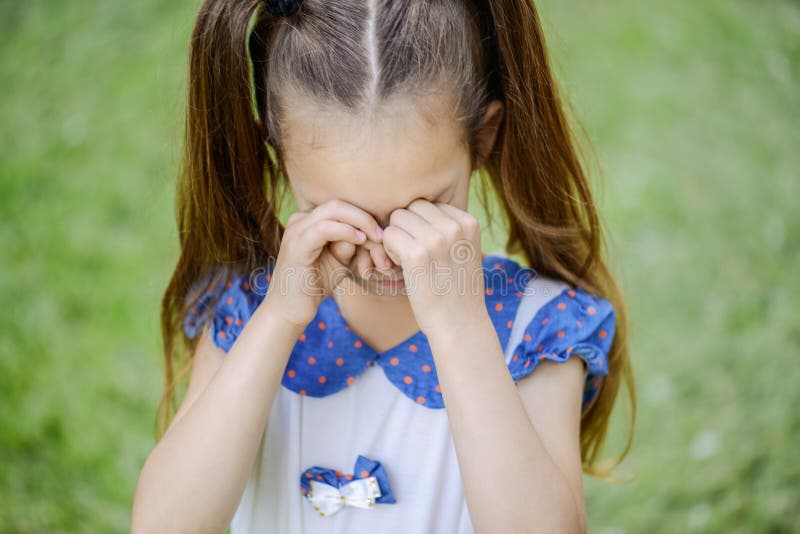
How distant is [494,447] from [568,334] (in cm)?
37

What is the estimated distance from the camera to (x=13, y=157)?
4.32 meters

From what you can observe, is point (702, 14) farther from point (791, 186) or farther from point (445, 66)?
point (445, 66)

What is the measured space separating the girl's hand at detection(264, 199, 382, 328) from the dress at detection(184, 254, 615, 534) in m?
0.21

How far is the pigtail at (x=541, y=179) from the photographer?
1.78m

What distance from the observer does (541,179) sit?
1.93 metres

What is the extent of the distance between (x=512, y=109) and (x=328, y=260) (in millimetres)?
535

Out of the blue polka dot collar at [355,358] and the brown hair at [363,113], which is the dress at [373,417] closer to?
the blue polka dot collar at [355,358]

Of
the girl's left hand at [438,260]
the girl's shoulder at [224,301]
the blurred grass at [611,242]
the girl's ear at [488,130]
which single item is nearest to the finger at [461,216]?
the girl's left hand at [438,260]

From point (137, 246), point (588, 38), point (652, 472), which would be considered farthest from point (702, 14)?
point (137, 246)

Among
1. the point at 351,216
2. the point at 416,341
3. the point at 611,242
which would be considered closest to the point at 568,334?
the point at 416,341

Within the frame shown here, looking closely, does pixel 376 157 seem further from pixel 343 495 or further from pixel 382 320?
pixel 343 495

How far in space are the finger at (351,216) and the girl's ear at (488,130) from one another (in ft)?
1.19

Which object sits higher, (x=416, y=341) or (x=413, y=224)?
(x=413, y=224)

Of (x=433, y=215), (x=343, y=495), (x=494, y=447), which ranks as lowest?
(x=343, y=495)
